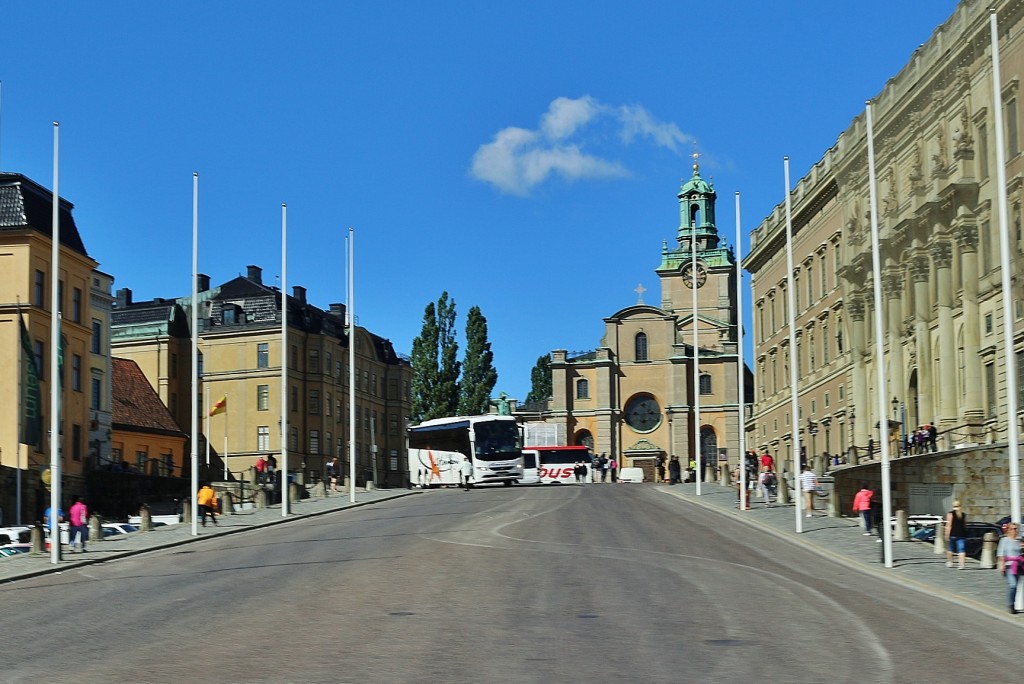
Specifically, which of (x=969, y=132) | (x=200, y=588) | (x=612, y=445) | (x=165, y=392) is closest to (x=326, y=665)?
(x=200, y=588)

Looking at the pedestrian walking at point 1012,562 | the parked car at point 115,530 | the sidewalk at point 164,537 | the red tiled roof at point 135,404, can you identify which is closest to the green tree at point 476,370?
the red tiled roof at point 135,404

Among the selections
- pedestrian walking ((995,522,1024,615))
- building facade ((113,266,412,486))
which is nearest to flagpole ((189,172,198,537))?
pedestrian walking ((995,522,1024,615))

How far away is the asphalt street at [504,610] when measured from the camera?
1908cm

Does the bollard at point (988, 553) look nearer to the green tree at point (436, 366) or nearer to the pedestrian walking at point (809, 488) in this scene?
the pedestrian walking at point (809, 488)

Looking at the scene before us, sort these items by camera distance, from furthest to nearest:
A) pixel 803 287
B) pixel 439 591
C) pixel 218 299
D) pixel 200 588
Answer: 1. pixel 218 299
2. pixel 803 287
3. pixel 200 588
4. pixel 439 591

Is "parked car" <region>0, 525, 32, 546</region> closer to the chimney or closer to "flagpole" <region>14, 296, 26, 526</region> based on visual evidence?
"flagpole" <region>14, 296, 26, 526</region>

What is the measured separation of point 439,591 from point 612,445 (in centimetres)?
9964

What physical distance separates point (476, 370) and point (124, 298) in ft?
95.3

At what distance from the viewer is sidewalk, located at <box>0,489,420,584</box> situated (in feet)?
119

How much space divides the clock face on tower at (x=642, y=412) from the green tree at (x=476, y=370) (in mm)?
12279

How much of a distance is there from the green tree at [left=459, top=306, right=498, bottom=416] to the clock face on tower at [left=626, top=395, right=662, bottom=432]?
1228cm

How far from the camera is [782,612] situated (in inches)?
979

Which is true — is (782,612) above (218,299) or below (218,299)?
below

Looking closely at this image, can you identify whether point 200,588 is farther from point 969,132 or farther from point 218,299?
point 218,299
